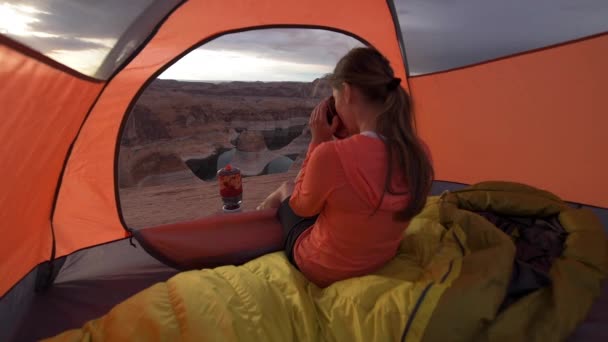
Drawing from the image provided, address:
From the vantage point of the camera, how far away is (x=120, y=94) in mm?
1760

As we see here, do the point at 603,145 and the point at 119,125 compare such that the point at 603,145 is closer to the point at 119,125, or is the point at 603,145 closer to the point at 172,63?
the point at 172,63

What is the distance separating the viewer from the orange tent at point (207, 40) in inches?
47.0

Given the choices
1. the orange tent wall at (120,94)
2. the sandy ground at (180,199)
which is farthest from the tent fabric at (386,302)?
the sandy ground at (180,199)

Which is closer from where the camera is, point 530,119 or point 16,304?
point 16,304

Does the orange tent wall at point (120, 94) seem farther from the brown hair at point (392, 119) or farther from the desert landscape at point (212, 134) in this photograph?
the desert landscape at point (212, 134)

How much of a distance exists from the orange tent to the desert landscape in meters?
1.44

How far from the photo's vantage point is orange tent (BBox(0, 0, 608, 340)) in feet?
3.92

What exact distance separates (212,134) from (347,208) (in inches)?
132

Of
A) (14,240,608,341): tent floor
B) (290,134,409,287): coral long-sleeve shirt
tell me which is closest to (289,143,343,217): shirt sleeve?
(290,134,409,287): coral long-sleeve shirt

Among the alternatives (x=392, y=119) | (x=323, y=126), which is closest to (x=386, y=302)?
(x=392, y=119)

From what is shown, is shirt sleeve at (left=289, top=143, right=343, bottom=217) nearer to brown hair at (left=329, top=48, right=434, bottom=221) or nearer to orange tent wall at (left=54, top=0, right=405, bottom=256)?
brown hair at (left=329, top=48, right=434, bottom=221)

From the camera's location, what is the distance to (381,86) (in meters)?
1.08

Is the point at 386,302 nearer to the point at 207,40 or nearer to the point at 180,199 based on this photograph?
the point at 207,40

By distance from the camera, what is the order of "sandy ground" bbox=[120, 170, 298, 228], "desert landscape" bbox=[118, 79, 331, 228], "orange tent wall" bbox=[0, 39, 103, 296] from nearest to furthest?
"orange tent wall" bbox=[0, 39, 103, 296], "sandy ground" bbox=[120, 170, 298, 228], "desert landscape" bbox=[118, 79, 331, 228]
